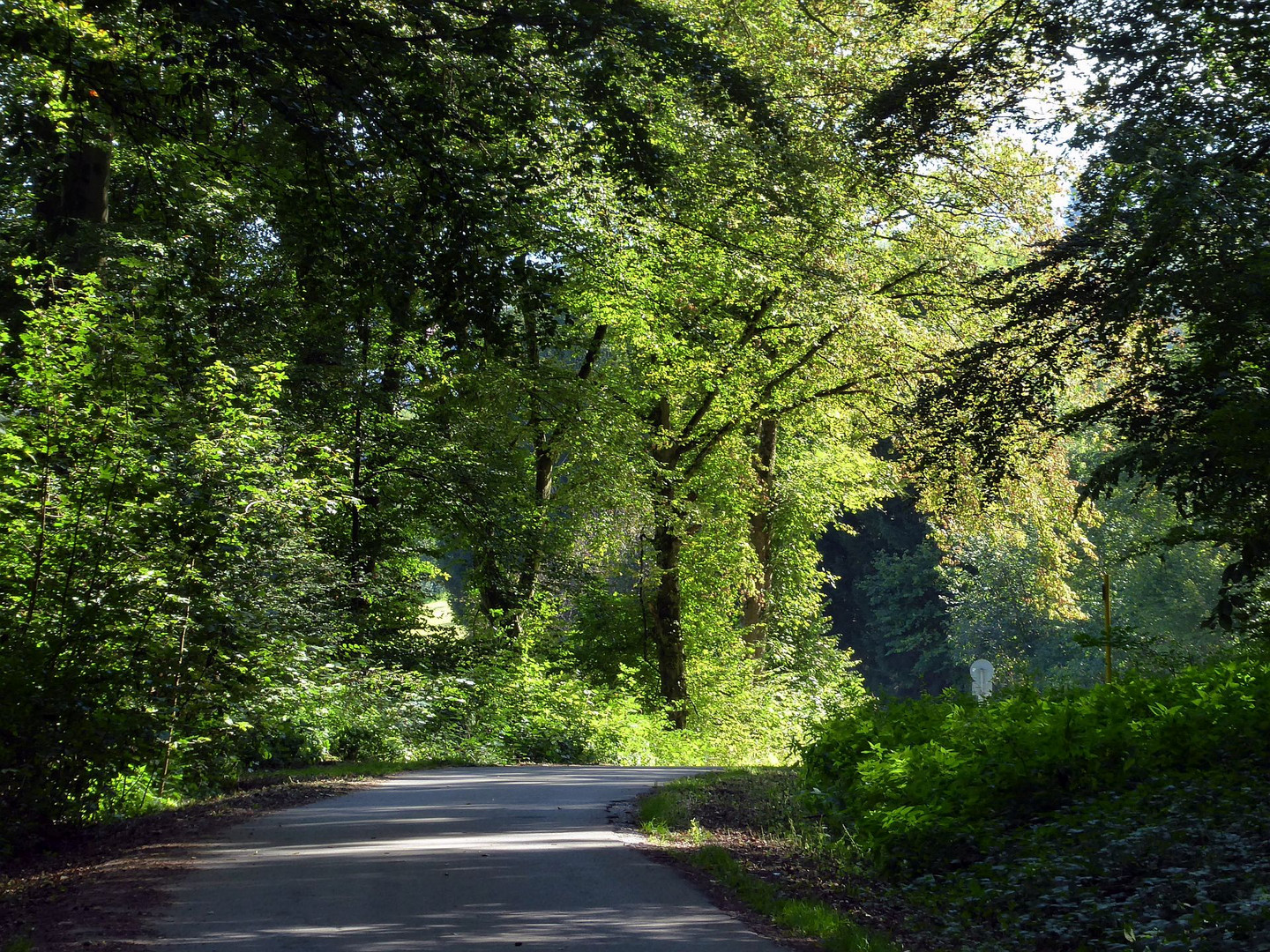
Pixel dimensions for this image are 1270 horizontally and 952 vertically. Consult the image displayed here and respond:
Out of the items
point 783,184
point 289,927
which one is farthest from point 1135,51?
point 289,927

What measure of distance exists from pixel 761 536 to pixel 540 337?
21980 mm

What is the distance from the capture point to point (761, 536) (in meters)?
30.7

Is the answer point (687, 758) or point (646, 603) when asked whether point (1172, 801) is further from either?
point (646, 603)

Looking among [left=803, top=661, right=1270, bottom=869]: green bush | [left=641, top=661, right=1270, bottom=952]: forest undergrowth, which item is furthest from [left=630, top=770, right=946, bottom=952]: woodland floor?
[left=803, top=661, right=1270, bottom=869]: green bush

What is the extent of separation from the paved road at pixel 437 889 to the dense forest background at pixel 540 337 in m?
1.67

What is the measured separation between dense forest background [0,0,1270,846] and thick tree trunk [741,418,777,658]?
0.48 m

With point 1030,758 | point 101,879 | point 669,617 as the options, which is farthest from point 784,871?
point 669,617

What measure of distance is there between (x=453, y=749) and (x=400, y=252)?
35.7 feet

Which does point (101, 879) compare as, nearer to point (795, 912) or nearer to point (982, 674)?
point (795, 912)

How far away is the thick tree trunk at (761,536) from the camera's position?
2844cm

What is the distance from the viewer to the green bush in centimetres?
787

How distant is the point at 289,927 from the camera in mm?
6070

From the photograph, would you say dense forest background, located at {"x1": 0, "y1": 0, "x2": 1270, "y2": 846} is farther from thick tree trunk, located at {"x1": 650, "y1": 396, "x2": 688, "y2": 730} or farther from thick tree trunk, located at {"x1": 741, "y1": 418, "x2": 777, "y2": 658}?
thick tree trunk, located at {"x1": 741, "y1": 418, "x2": 777, "y2": 658}

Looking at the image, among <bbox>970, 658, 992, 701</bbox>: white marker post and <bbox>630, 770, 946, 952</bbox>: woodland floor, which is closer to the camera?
<bbox>630, 770, 946, 952</bbox>: woodland floor
